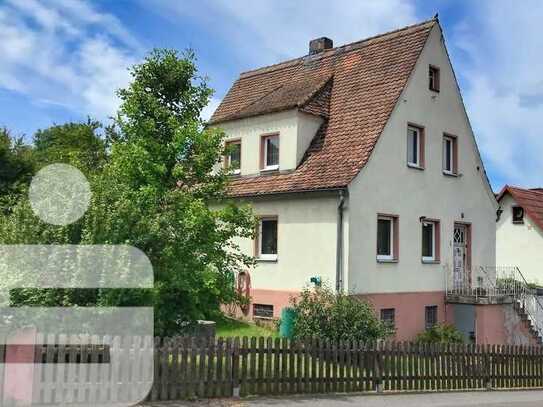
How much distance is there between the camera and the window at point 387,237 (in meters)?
20.0

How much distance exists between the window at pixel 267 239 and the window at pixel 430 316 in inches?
210

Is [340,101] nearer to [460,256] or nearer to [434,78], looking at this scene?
[434,78]

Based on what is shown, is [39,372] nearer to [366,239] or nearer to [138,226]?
[138,226]

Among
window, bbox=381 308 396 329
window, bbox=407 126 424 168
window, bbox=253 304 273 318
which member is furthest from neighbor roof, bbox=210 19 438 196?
window, bbox=381 308 396 329

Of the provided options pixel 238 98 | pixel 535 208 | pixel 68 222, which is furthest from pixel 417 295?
pixel 535 208

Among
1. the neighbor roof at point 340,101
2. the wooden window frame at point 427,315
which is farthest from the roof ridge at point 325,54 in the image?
the wooden window frame at point 427,315

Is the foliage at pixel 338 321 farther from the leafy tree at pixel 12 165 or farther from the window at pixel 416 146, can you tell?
the leafy tree at pixel 12 165

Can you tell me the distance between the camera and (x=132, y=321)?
10984 mm

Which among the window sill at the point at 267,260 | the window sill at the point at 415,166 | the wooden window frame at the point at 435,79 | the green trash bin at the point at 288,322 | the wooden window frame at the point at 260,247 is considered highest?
the wooden window frame at the point at 435,79

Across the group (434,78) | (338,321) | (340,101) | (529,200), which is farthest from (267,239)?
(529,200)

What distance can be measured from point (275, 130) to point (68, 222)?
11.3 meters

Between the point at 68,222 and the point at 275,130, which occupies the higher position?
the point at 275,130

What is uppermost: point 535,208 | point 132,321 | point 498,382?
point 535,208

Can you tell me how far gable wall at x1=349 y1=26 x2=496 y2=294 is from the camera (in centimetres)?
1897
